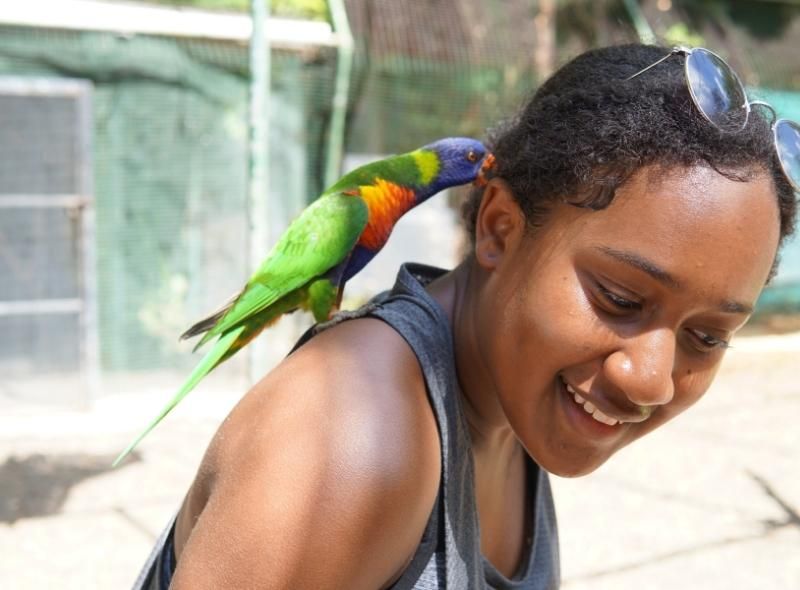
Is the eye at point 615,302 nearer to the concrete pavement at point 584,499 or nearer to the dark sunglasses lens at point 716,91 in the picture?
the dark sunglasses lens at point 716,91

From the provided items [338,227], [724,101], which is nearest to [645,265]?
[724,101]

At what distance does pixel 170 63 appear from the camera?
184 inches

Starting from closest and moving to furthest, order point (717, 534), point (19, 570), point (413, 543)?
point (413, 543), point (19, 570), point (717, 534)

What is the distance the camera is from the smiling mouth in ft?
3.18

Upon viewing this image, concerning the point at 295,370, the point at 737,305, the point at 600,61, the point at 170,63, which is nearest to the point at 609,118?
the point at 600,61

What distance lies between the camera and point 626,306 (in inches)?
37.4

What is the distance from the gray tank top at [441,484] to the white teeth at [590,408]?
145mm

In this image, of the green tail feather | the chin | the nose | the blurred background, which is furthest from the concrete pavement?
the nose

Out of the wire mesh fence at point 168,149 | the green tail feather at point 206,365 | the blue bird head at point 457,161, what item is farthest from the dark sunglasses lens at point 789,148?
the wire mesh fence at point 168,149

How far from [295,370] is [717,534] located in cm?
324

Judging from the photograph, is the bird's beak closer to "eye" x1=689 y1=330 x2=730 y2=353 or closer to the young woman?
the young woman

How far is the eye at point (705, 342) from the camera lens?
0.99m

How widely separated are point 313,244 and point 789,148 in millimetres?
1336

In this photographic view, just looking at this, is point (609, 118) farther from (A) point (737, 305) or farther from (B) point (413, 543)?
(B) point (413, 543)
